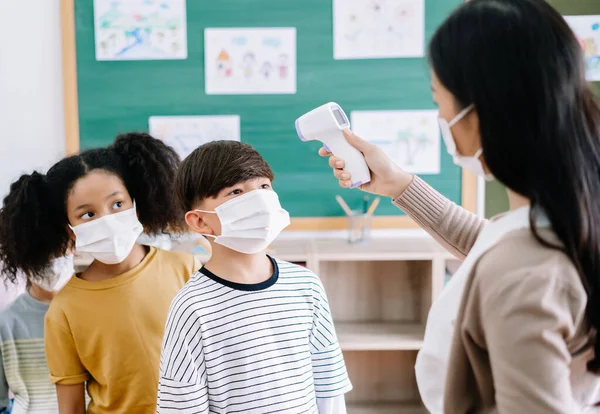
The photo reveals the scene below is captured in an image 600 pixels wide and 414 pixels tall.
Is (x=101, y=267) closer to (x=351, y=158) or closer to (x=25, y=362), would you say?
(x=25, y=362)

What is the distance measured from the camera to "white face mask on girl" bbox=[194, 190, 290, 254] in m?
1.19

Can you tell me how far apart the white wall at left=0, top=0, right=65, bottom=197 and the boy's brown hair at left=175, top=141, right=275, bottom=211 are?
1270 millimetres

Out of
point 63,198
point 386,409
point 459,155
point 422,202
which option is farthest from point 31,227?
point 386,409

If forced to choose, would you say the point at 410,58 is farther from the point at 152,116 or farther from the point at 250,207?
the point at 250,207

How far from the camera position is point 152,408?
1320mm

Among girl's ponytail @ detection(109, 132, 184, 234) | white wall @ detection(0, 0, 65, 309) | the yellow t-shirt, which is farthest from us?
white wall @ detection(0, 0, 65, 309)

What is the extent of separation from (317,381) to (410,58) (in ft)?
5.01

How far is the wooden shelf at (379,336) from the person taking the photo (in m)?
2.15

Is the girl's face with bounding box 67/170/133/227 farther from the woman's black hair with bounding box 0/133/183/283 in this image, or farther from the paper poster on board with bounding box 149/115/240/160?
the paper poster on board with bounding box 149/115/240/160

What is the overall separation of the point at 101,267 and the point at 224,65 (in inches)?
46.4

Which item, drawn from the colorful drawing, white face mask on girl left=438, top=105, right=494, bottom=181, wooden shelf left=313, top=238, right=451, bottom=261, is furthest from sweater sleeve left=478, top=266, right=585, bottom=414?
the colorful drawing

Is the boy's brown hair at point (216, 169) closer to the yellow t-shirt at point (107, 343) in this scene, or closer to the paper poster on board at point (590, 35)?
the yellow t-shirt at point (107, 343)

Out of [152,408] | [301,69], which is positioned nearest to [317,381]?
[152,408]

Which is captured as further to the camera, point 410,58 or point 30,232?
point 410,58
